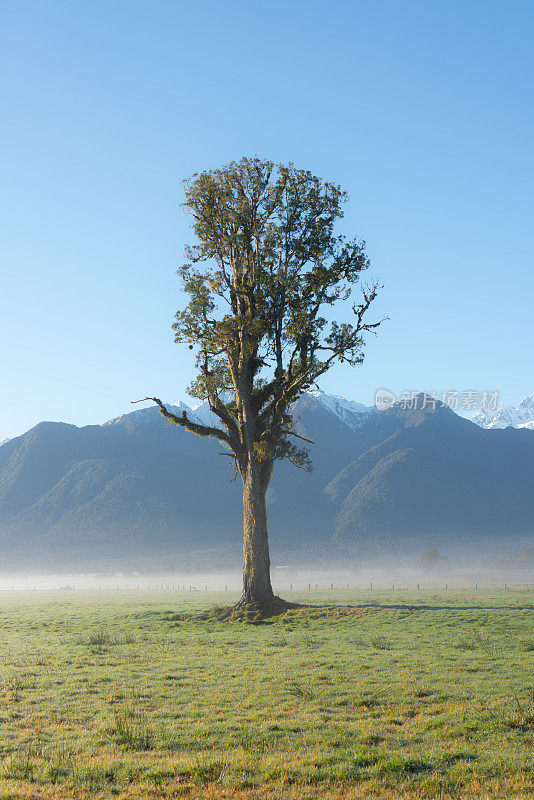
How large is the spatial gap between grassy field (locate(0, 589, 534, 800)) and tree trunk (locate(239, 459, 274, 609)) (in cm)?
1105

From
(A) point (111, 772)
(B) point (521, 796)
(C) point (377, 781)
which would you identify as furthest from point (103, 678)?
(B) point (521, 796)

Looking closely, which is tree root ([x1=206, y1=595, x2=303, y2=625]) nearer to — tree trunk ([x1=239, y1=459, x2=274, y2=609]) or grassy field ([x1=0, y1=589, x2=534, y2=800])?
tree trunk ([x1=239, y1=459, x2=274, y2=609])

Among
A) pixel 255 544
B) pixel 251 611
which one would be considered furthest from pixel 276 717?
pixel 255 544

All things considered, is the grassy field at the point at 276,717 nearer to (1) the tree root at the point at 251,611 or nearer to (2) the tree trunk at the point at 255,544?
(1) the tree root at the point at 251,611

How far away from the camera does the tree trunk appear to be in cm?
3984

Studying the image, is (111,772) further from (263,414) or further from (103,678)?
(263,414)

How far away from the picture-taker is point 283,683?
18.1 metres

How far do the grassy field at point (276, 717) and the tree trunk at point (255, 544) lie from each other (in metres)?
11.0

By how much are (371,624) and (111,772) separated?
23.6 m

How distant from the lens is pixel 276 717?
563 inches

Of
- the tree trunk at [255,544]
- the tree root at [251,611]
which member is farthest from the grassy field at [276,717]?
the tree trunk at [255,544]

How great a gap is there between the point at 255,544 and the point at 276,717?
86.2 ft

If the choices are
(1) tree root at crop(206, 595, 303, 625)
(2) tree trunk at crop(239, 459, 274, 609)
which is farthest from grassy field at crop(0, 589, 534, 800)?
(2) tree trunk at crop(239, 459, 274, 609)

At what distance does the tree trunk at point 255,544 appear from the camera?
39.8 meters
